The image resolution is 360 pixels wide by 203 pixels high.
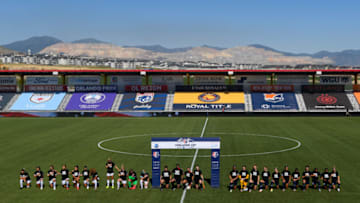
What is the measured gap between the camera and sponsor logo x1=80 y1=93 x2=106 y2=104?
222 ft

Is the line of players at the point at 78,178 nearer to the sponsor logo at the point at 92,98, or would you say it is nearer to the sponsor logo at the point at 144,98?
the sponsor logo at the point at 144,98

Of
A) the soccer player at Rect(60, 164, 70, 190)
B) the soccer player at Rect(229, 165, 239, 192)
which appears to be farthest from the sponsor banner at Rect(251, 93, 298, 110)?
the soccer player at Rect(60, 164, 70, 190)

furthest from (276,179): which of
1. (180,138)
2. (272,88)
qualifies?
(272,88)

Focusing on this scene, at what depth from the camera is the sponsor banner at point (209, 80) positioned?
237ft

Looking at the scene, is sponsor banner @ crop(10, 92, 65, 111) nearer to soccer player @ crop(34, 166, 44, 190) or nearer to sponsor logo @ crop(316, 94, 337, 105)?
sponsor logo @ crop(316, 94, 337, 105)

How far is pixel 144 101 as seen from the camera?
6712 centimetres

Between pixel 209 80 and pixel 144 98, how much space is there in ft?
43.4

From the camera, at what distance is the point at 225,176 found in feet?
74.1

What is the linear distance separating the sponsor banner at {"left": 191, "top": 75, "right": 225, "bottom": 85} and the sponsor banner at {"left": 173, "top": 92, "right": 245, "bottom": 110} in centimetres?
304

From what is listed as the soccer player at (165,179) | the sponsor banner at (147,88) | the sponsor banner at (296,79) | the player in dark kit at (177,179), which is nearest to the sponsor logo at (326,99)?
the sponsor banner at (296,79)

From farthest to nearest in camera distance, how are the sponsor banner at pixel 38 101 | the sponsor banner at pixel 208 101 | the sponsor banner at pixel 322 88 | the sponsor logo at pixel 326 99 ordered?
1. the sponsor banner at pixel 322 88
2. the sponsor banner at pixel 38 101
3. the sponsor logo at pixel 326 99
4. the sponsor banner at pixel 208 101

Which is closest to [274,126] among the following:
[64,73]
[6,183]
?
[6,183]

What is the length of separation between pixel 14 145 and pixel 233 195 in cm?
2366

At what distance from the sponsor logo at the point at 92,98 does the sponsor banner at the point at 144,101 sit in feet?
13.5
